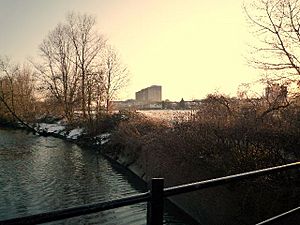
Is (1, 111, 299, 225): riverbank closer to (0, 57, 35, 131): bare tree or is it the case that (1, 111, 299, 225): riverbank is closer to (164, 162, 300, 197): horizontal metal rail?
(164, 162, 300, 197): horizontal metal rail

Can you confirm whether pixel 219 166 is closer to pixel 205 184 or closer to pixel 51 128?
pixel 205 184

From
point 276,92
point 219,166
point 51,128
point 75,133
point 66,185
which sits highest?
point 276,92

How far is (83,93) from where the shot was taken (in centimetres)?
4072

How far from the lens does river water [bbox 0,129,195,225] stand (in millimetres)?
12602

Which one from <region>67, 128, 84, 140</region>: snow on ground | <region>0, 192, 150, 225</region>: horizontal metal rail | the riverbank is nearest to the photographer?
<region>0, 192, 150, 225</region>: horizontal metal rail

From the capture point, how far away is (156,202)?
7.29 feet

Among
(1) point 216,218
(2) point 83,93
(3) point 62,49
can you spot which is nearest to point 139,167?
(1) point 216,218

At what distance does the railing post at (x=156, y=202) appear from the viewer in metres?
2.19

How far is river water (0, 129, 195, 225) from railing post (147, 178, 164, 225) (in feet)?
32.4

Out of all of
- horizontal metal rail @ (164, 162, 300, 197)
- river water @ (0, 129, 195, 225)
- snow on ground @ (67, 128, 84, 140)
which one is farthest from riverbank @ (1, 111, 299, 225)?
snow on ground @ (67, 128, 84, 140)

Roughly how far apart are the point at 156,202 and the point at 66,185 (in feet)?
50.8

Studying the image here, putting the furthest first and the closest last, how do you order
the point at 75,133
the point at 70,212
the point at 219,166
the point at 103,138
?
the point at 75,133
the point at 103,138
the point at 219,166
the point at 70,212

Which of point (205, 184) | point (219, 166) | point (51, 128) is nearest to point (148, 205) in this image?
point (205, 184)

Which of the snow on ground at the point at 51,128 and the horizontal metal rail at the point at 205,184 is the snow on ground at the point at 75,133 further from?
the horizontal metal rail at the point at 205,184
